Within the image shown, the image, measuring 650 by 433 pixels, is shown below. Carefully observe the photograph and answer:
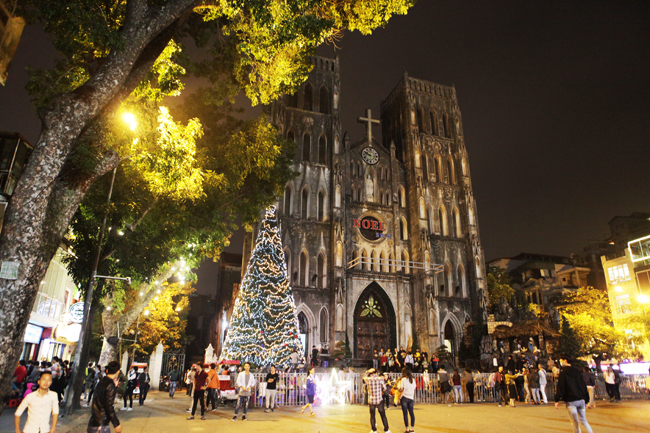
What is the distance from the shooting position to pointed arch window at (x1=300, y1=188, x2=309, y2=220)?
29.7 meters

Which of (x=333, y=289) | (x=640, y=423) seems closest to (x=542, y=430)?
(x=640, y=423)

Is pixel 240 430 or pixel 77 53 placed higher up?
pixel 77 53

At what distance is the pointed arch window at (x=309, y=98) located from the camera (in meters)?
33.5

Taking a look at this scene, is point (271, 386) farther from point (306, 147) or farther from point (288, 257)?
point (306, 147)

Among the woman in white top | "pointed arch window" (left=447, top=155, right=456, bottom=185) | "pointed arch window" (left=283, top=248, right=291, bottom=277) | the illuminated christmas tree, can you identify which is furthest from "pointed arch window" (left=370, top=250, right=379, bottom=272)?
the woman in white top

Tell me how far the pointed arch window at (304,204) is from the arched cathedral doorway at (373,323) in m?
7.20

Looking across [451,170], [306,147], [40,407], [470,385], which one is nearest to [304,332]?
[470,385]

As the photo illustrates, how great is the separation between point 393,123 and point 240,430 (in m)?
33.1

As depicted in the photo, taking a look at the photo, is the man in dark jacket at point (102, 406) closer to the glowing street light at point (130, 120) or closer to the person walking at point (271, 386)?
the glowing street light at point (130, 120)

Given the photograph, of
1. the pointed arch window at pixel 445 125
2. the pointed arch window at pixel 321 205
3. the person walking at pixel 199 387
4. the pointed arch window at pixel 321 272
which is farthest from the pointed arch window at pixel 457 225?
the person walking at pixel 199 387

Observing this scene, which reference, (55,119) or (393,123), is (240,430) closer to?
(55,119)

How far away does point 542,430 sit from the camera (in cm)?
878

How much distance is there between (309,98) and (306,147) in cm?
507

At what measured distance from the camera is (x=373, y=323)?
29.1 meters
